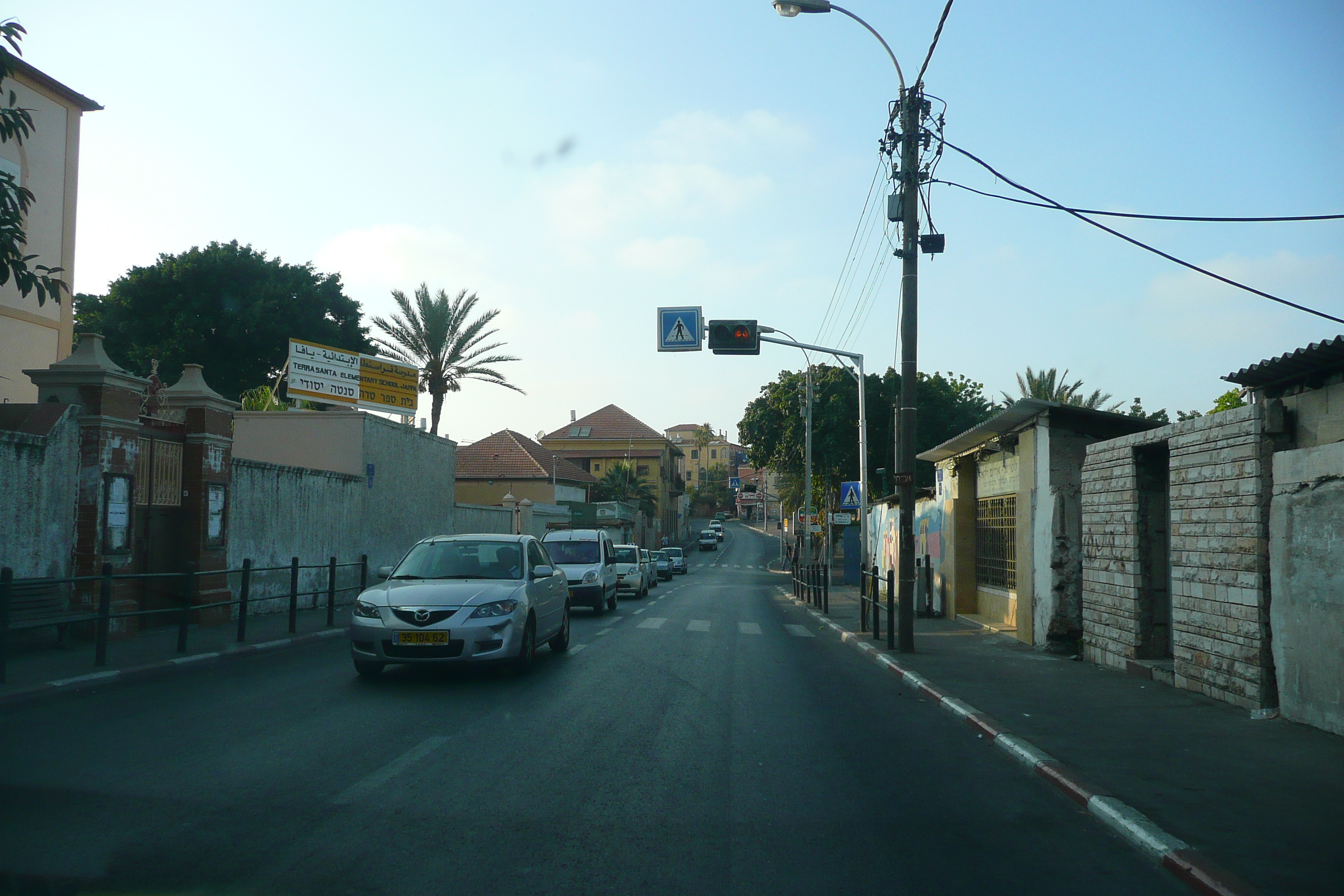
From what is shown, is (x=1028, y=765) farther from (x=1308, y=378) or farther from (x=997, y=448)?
(x=997, y=448)

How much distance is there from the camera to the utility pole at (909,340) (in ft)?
46.6

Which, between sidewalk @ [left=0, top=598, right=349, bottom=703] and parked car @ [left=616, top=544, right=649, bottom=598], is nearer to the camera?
sidewalk @ [left=0, top=598, right=349, bottom=703]

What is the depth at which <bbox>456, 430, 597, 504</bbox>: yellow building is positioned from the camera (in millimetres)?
59812

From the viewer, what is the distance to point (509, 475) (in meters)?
60.5

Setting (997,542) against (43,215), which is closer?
(997,542)

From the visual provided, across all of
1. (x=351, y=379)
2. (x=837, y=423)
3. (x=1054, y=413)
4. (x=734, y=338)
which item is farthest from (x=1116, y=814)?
(x=837, y=423)

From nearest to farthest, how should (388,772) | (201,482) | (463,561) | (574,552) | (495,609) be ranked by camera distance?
(388,772), (495,609), (463,561), (201,482), (574,552)

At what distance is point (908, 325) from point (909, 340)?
0.78 feet

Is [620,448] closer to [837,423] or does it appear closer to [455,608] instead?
[837,423]

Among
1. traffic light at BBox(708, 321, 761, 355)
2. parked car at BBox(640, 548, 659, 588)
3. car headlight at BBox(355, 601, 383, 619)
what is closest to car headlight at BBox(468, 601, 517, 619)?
car headlight at BBox(355, 601, 383, 619)

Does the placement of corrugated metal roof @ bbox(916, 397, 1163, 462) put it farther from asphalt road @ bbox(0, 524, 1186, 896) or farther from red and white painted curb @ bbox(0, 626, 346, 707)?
red and white painted curb @ bbox(0, 626, 346, 707)

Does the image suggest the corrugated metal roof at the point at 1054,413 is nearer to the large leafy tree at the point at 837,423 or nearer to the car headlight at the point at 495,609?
the car headlight at the point at 495,609

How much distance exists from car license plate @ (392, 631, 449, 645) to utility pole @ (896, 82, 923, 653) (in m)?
7.02

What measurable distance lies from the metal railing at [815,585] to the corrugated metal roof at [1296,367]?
1416cm
